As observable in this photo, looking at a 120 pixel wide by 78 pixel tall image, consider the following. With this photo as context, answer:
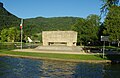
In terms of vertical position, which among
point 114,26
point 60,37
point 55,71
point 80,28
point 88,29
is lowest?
point 55,71

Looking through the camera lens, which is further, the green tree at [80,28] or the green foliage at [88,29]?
the green tree at [80,28]

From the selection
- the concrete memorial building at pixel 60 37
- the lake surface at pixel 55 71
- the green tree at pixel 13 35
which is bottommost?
the lake surface at pixel 55 71

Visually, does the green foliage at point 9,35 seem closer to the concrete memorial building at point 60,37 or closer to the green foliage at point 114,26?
the concrete memorial building at point 60,37

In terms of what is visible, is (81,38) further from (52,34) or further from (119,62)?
(119,62)

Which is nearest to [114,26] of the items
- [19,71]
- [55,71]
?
[55,71]

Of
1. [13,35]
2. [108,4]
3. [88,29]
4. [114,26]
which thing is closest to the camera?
[108,4]

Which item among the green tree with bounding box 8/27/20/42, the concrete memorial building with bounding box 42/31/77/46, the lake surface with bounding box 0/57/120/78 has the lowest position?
the lake surface with bounding box 0/57/120/78

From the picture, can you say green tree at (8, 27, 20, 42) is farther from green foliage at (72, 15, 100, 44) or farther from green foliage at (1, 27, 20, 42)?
green foliage at (72, 15, 100, 44)

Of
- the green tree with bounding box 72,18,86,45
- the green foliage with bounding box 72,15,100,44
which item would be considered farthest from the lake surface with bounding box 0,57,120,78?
the green tree with bounding box 72,18,86,45

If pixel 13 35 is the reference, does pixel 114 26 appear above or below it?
above

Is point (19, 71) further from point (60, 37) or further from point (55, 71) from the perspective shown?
point (60, 37)

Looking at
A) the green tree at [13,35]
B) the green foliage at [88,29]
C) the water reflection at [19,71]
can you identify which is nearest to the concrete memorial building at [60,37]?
the green foliage at [88,29]

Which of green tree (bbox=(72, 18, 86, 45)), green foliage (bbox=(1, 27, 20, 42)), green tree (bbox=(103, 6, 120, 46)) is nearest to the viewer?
green tree (bbox=(103, 6, 120, 46))

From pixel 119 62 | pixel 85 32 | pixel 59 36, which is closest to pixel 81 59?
pixel 119 62
